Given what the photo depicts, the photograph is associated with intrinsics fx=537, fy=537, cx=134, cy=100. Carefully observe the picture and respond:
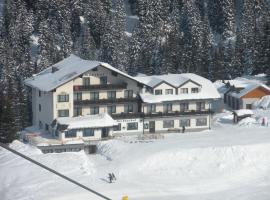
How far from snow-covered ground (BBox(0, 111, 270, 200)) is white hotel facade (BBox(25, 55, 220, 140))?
14.9ft

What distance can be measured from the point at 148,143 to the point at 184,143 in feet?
10.1

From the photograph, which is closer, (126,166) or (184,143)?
(126,166)

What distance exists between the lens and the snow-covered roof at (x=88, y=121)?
48.6 metres

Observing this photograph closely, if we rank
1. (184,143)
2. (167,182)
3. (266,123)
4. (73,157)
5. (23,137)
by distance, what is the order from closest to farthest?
1. (167,182)
2. (73,157)
3. (184,143)
4. (23,137)
5. (266,123)

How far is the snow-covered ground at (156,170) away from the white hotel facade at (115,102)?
4532 millimetres

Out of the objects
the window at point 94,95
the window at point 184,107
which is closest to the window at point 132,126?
the window at point 94,95

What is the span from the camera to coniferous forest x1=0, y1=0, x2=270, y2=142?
3214 inches

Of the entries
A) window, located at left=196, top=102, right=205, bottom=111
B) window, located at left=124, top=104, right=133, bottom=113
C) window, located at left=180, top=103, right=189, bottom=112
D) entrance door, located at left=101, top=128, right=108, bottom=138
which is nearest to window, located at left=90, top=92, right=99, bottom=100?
window, located at left=124, top=104, right=133, bottom=113

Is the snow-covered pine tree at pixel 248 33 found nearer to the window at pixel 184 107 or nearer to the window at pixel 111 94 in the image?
the window at pixel 184 107

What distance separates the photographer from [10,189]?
111 feet

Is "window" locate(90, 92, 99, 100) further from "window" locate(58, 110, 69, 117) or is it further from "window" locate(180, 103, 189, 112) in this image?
"window" locate(180, 103, 189, 112)

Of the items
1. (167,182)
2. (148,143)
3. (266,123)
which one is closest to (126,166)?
(167,182)

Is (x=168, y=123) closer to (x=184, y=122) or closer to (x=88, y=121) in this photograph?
(x=184, y=122)

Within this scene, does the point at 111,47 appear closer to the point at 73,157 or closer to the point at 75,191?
the point at 73,157
